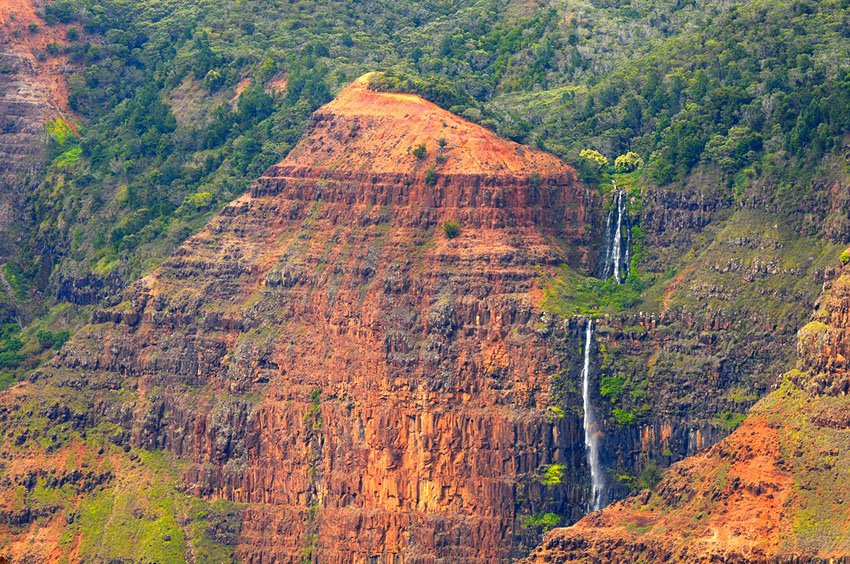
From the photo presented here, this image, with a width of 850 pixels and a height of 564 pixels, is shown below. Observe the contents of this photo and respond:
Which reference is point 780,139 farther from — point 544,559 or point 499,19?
point 499,19

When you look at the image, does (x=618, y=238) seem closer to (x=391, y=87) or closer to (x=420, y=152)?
(x=420, y=152)

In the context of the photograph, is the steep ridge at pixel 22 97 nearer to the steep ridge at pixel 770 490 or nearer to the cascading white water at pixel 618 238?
the cascading white water at pixel 618 238

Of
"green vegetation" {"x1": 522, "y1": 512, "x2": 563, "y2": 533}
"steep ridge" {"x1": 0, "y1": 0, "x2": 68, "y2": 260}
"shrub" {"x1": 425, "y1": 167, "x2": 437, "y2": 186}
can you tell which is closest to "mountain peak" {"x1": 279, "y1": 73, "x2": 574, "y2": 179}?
"shrub" {"x1": 425, "y1": 167, "x2": 437, "y2": 186}

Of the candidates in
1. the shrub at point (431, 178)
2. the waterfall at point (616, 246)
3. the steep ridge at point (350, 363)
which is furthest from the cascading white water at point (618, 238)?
the shrub at point (431, 178)

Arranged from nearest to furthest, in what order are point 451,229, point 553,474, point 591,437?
point 553,474 < point 591,437 < point 451,229

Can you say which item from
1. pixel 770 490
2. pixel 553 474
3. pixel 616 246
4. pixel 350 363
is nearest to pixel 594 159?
pixel 616 246

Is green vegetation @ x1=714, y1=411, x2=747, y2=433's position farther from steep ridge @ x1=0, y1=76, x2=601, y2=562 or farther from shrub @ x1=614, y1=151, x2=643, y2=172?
shrub @ x1=614, y1=151, x2=643, y2=172

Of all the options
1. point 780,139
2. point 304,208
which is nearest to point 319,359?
point 304,208
